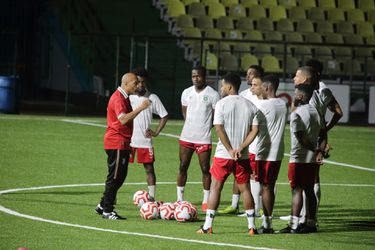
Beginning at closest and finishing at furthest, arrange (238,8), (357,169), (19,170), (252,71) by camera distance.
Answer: (252,71)
(19,170)
(357,169)
(238,8)

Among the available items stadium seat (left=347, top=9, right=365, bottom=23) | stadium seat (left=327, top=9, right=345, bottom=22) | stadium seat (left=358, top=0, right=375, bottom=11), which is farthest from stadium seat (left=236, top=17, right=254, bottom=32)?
stadium seat (left=358, top=0, right=375, bottom=11)

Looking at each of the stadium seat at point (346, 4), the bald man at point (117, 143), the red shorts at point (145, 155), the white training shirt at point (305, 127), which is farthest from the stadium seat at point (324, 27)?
the white training shirt at point (305, 127)

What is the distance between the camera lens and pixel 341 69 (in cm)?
3731

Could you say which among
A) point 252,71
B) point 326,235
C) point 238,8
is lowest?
point 326,235

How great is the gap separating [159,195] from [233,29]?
20578 mm

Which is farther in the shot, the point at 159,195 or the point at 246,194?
the point at 159,195

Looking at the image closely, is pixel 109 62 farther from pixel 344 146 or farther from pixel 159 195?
pixel 159 195

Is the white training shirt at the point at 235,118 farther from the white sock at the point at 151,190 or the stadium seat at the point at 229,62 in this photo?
the stadium seat at the point at 229,62

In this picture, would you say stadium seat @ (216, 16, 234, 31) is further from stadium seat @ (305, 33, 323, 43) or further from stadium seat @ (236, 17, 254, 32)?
stadium seat @ (305, 33, 323, 43)

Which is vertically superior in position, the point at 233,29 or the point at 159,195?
the point at 233,29

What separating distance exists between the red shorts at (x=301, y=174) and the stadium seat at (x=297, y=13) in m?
26.2

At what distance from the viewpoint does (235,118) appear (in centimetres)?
1273

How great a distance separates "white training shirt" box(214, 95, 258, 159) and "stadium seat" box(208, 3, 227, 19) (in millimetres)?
24635

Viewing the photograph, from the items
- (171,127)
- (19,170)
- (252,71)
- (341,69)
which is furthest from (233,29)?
(252,71)
